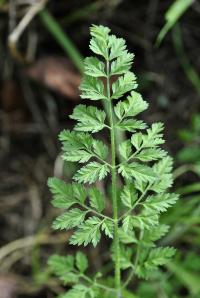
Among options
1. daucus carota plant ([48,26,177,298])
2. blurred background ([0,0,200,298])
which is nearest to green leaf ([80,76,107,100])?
daucus carota plant ([48,26,177,298])

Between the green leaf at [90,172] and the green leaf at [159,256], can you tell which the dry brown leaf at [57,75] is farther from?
the green leaf at [90,172]

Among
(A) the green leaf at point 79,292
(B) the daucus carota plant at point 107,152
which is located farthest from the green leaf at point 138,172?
(A) the green leaf at point 79,292

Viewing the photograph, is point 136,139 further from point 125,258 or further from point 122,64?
point 125,258

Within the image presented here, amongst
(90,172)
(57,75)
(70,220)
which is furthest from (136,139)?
(57,75)

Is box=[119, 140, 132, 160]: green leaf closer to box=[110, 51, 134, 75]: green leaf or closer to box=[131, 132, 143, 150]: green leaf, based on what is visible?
box=[131, 132, 143, 150]: green leaf

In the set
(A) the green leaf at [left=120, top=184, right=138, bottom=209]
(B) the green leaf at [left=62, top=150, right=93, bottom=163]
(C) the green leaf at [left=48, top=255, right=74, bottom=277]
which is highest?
(B) the green leaf at [left=62, top=150, right=93, bottom=163]

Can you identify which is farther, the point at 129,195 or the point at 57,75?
the point at 57,75
